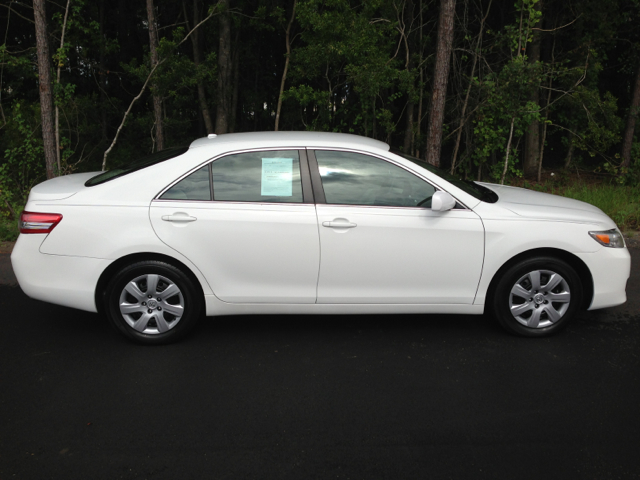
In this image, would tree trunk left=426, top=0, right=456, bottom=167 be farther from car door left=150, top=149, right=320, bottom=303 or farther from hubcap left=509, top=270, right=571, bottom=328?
car door left=150, top=149, right=320, bottom=303

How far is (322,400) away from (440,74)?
8233 millimetres

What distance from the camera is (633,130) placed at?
548 inches

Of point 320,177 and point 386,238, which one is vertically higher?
point 320,177

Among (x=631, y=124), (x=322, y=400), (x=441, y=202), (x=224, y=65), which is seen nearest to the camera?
(x=322, y=400)

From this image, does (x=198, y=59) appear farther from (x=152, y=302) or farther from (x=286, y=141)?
(x=152, y=302)

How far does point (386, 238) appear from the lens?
4.48m

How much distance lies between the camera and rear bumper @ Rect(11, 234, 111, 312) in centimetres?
445

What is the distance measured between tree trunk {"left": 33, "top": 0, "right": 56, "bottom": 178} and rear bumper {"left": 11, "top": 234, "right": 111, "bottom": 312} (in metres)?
6.00

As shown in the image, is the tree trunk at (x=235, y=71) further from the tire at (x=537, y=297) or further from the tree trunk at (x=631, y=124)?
the tire at (x=537, y=297)

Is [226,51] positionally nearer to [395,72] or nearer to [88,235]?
[395,72]

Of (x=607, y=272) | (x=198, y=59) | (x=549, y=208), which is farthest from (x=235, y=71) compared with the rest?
(x=607, y=272)

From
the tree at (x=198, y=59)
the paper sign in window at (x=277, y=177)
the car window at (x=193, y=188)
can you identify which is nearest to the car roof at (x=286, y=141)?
the paper sign in window at (x=277, y=177)

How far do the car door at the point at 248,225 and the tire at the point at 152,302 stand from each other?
21 cm

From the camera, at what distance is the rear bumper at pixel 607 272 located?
15.2 ft
